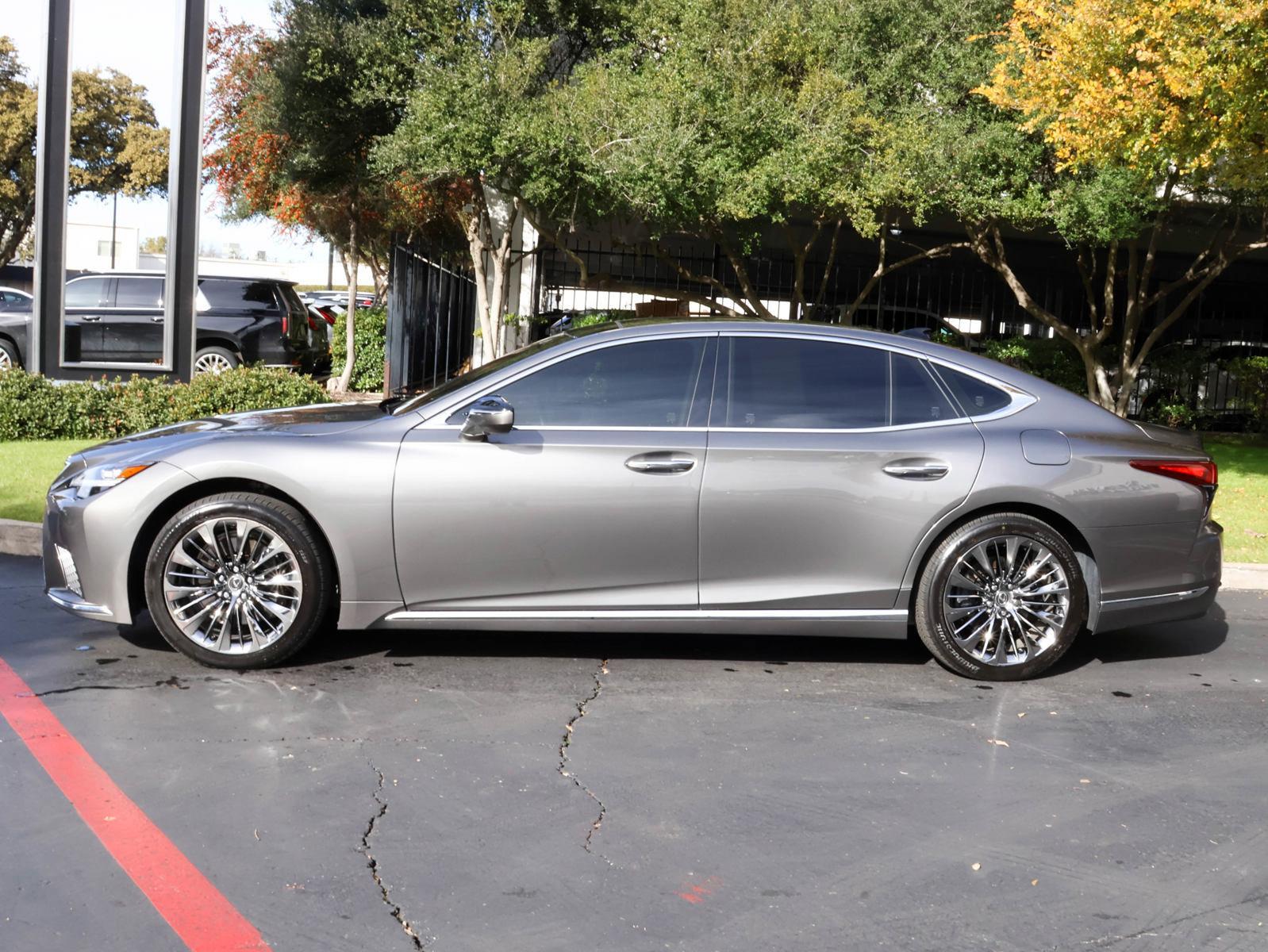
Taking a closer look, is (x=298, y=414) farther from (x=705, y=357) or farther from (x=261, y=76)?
(x=261, y=76)

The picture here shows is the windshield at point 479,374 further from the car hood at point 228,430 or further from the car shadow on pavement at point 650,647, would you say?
the car shadow on pavement at point 650,647

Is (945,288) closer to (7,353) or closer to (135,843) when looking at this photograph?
(7,353)

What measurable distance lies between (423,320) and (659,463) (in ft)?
45.7

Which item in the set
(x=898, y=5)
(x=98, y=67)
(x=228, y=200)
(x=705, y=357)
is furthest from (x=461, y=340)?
(x=98, y=67)

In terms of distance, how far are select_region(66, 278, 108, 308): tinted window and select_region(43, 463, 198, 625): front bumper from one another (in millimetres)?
14641

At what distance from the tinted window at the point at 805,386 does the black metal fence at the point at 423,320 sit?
1172cm

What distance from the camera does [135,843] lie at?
12.2ft

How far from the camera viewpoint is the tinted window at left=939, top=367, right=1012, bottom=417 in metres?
5.81

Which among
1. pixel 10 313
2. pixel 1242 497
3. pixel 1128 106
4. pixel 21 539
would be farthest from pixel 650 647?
pixel 10 313

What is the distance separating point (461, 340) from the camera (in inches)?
886

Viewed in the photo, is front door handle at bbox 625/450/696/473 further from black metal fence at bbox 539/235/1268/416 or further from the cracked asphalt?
black metal fence at bbox 539/235/1268/416

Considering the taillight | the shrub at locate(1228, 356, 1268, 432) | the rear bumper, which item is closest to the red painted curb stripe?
the rear bumper

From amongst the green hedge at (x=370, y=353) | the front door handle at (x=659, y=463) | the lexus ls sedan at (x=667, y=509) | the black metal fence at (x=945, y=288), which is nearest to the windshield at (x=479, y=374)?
the lexus ls sedan at (x=667, y=509)

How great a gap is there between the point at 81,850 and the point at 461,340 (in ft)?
63.1
